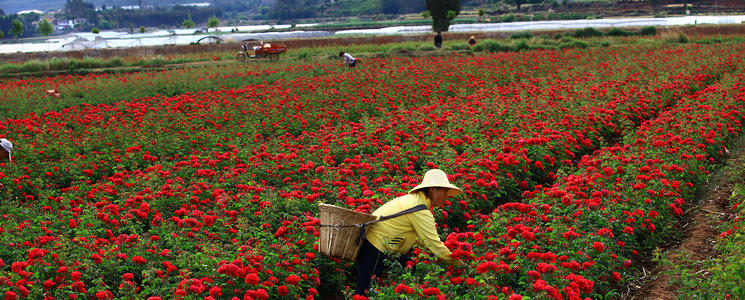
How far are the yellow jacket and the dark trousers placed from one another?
0.27 feet

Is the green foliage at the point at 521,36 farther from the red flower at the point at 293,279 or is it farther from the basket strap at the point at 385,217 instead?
the red flower at the point at 293,279

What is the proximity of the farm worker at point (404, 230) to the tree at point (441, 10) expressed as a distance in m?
37.9

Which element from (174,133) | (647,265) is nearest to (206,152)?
(174,133)

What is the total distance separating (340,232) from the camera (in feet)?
15.6

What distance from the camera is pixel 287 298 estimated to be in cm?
473

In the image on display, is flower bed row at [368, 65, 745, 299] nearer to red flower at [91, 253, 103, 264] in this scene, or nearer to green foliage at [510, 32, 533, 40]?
red flower at [91, 253, 103, 264]

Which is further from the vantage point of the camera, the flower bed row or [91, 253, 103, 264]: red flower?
[91, 253, 103, 264]: red flower

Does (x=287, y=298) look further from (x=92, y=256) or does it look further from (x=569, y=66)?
(x=569, y=66)

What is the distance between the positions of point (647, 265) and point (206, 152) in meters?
6.16

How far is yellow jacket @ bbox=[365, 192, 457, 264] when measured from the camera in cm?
462

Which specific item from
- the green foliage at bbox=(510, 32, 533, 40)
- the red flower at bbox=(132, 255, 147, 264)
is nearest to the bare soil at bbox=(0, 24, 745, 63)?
the green foliage at bbox=(510, 32, 533, 40)

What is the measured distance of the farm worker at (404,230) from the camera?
4637 mm

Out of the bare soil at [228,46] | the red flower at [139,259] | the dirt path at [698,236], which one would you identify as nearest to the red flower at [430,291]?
the dirt path at [698,236]

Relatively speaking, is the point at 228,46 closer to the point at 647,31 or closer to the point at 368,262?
the point at 647,31
